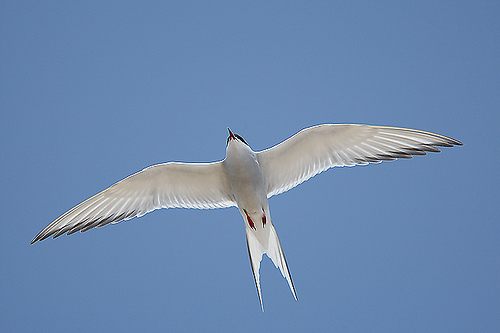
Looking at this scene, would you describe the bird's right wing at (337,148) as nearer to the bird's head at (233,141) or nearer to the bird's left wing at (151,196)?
the bird's head at (233,141)

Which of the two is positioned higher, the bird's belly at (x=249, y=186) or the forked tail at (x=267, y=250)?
the bird's belly at (x=249, y=186)

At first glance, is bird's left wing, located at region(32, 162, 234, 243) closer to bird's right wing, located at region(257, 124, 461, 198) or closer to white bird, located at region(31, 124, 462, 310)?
white bird, located at region(31, 124, 462, 310)

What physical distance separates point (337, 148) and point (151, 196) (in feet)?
7.27

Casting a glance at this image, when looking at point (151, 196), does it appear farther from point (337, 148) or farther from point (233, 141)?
point (337, 148)

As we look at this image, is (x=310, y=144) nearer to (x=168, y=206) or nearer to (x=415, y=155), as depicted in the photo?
(x=415, y=155)

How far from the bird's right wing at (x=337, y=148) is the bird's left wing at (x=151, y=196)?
2.07 feet

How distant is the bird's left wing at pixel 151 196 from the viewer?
7371mm

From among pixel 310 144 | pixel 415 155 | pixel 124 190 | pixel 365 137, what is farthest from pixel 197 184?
pixel 415 155

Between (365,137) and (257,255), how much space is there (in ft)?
5.90

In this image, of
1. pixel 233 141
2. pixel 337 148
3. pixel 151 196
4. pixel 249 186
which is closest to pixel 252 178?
pixel 249 186

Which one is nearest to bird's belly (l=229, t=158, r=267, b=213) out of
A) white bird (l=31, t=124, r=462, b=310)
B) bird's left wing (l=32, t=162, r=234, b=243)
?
white bird (l=31, t=124, r=462, b=310)

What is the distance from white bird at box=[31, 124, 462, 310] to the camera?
23.9 feet

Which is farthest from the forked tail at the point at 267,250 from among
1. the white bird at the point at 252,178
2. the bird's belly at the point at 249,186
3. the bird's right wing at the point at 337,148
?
the bird's right wing at the point at 337,148

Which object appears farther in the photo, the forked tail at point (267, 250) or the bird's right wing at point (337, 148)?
the forked tail at point (267, 250)
